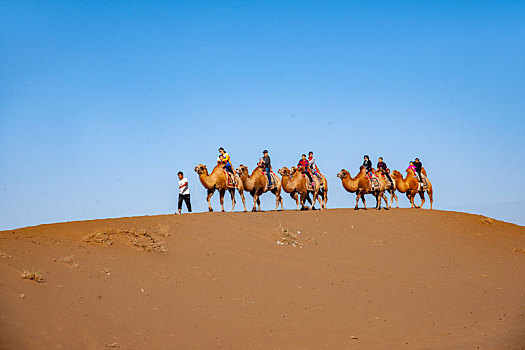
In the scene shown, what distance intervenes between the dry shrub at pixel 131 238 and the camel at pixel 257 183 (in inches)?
385

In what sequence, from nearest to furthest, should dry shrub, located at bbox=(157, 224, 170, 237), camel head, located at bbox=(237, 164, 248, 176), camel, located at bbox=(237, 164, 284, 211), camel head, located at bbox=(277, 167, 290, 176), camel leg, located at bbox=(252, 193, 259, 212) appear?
dry shrub, located at bbox=(157, 224, 170, 237)
camel head, located at bbox=(237, 164, 248, 176)
camel, located at bbox=(237, 164, 284, 211)
camel leg, located at bbox=(252, 193, 259, 212)
camel head, located at bbox=(277, 167, 290, 176)

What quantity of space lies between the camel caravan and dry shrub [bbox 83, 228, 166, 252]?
8.47 metres

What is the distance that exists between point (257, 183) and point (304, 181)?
3.07 m

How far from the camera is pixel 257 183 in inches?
1105

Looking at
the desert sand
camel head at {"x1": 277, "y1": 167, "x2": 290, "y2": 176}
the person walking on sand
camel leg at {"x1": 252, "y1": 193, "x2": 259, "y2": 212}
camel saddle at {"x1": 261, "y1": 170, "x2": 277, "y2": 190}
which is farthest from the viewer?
camel head at {"x1": 277, "y1": 167, "x2": 290, "y2": 176}

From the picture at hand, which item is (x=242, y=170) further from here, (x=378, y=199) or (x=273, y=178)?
(x=378, y=199)

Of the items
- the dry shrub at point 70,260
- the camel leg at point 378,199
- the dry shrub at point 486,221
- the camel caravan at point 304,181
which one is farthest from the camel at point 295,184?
the dry shrub at point 70,260

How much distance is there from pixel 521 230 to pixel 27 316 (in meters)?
28.8

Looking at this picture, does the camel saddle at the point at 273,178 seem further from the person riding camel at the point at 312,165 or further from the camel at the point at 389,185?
the camel at the point at 389,185

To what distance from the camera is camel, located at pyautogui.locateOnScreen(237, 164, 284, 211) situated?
27.7 m

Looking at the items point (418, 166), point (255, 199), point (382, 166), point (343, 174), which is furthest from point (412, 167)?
point (255, 199)

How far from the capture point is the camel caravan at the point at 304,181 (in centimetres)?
2679

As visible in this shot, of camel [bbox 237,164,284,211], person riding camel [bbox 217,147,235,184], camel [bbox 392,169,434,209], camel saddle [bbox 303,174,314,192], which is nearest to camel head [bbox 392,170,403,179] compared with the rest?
camel [bbox 392,169,434,209]

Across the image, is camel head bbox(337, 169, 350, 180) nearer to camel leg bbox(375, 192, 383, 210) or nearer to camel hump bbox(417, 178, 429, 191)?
→ camel leg bbox(375, 192, 383, 210)
